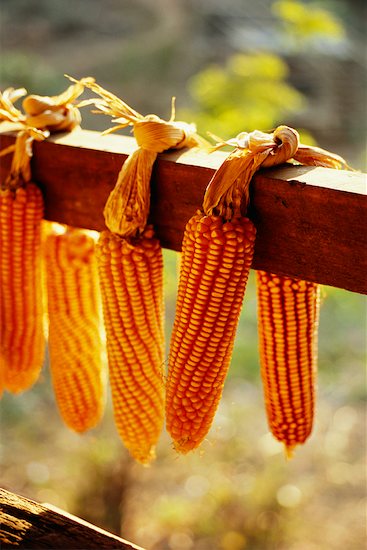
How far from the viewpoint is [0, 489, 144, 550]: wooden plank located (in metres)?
A: 0.83

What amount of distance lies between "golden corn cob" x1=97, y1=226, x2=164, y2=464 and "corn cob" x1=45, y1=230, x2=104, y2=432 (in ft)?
0.65

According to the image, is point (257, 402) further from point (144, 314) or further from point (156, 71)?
point (156, 71)

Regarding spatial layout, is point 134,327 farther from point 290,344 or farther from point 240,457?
point 240,457

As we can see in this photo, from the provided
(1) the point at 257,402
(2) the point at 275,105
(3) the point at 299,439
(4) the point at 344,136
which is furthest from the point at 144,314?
(4) the point at 344,136

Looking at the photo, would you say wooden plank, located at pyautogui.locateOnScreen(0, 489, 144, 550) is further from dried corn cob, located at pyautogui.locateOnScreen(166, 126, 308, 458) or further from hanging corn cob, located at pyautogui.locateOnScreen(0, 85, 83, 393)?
hanging corn cob, located at pyautogui.locateOnScreen(0, 85, 83, 393)

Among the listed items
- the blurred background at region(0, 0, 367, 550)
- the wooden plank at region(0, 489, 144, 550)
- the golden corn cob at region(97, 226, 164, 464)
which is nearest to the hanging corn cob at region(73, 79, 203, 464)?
the golden corn cob at region(97, 226, 164, 464)

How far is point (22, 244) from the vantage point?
1.27 metres

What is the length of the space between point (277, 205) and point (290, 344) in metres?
0.23

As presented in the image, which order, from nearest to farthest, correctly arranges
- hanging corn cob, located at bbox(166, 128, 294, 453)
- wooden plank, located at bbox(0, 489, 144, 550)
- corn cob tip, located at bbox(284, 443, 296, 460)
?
1. wooden plank, located at bbox(0, 489, 144, 550)
2. hanging corn cob, located at bbox(166, 128, 294, 453)
3. corn cob tip, located at bbox(284, 443, 296, 460)

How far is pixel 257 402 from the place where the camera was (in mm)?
4277

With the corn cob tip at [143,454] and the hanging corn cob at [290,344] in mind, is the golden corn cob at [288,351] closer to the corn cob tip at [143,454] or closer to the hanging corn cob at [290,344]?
the hanging corn cob at [290,344]

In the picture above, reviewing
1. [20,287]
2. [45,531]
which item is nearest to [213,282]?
[45,531]

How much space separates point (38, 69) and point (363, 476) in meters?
5.07

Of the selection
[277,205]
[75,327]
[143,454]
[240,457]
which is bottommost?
[240,457]
